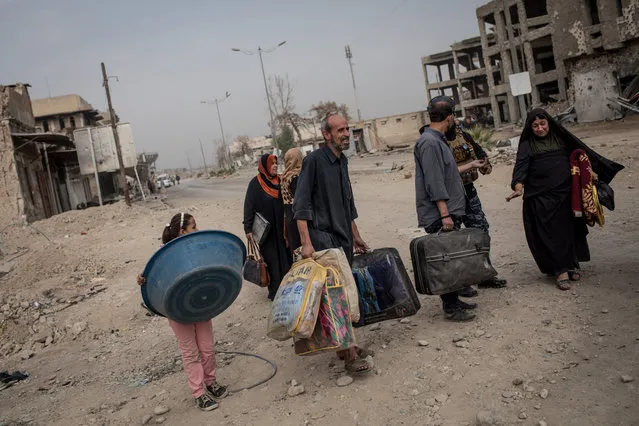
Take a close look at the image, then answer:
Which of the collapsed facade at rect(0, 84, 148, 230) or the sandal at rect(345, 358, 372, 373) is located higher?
the collapsed facade at rect(0, 84, 148, 230)

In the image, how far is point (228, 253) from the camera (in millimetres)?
3127

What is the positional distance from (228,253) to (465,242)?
1.70 m

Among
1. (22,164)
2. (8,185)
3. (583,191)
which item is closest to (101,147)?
(22,164)

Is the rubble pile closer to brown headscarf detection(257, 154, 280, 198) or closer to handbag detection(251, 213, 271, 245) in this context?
handbag detection(251, 213, 271, 245)

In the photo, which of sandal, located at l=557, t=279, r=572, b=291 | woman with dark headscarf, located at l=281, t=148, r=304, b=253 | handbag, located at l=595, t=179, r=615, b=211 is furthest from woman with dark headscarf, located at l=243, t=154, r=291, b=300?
handbag, located at l=595, t=179, r=615, b=211

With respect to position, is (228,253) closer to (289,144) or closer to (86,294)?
(86,294)

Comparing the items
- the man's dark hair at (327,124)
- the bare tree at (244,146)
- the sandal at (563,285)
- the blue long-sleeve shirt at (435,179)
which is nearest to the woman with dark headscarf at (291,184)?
the man's dark hair at (327,124)

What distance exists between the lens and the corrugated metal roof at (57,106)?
141 feet

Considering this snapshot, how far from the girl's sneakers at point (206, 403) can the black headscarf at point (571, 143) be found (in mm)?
3194

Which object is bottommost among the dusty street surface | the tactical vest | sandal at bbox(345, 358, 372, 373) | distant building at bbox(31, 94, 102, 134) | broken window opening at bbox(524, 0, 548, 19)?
the dusty street surface

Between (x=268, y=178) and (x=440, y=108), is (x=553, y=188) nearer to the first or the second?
(x=440, y=108)

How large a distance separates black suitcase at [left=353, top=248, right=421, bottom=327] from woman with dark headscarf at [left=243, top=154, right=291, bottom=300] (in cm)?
166

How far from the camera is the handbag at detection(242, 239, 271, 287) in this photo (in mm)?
5055

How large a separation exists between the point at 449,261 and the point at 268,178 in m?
2.19
